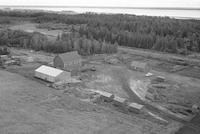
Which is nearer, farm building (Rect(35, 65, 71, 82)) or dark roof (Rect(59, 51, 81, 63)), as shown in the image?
farm building (Rect(35, 65, 71, 82))

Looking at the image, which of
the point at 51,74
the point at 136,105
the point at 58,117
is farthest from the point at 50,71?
the point at 136,105

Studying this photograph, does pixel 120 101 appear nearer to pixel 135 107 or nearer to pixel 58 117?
pixel 135 107

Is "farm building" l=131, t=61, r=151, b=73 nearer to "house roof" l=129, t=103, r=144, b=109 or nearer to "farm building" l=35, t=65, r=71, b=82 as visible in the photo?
"farm building" l=35, t=65, r=71, b=82

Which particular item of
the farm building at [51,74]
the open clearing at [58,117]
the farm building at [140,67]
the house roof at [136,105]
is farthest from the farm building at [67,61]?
the house roof at [136,105]

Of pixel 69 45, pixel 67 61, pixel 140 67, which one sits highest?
pixel 69 45

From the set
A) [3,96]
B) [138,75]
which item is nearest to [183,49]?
[138,75]

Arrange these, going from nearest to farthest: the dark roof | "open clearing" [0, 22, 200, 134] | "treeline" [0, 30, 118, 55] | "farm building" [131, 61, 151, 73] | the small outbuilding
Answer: "open clearing" [0, 22, 200, 134] < the small outbuilding < the dark roof < "farm building" [131, 61, 151, 73] < "treeline" [0, 30, 118, 55]

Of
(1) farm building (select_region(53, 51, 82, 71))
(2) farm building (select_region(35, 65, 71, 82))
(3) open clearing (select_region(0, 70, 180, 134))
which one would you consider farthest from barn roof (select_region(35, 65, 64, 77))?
A: (3) open clearing (select_region(0, 70, 180, 134))

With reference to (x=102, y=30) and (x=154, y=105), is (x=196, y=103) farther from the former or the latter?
(x=102, y=30)

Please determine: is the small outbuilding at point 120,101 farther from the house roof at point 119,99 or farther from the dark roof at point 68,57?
the dark roof at point 68,57
